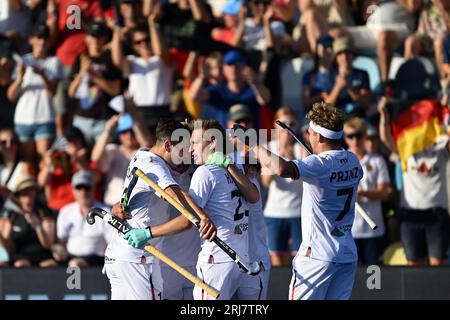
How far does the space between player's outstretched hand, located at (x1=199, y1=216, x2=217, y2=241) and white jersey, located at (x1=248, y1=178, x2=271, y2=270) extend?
2.64ft

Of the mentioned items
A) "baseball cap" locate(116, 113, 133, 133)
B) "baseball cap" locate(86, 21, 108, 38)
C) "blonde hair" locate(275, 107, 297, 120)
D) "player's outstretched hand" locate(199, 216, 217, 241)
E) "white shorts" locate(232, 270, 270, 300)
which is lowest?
"white shorts" locate(232, 270, 270, 300)

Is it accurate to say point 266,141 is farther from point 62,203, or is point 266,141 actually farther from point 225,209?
point 225,209

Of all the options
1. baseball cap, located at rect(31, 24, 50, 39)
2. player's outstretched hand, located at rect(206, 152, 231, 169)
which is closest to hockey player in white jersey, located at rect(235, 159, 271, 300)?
player's outstretched hand, located at rect(206, 152, 231, 169)

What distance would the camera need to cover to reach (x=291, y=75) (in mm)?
15531

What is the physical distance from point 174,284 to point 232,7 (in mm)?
5766

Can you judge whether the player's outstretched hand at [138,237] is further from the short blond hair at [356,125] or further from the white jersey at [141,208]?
the short blond hair at [356,125]

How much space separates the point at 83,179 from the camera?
47.5ft

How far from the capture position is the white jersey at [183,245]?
36.6ft

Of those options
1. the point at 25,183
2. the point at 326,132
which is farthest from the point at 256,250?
the point at 25,183

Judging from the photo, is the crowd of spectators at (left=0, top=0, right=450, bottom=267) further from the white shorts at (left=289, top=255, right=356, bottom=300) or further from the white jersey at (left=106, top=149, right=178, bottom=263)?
the white jersey at (left=106, top=149, right=178, bottom=263)

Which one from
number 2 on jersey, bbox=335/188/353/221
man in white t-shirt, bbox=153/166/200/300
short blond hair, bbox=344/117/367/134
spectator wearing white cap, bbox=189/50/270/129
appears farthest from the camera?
spectator wearing white cap, bbox=189/50/270/129

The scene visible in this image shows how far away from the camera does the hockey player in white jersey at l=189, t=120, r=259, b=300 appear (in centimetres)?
1047

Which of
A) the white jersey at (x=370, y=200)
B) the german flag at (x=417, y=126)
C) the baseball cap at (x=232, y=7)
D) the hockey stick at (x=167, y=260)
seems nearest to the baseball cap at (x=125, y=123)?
the baseball cap at (x=232, y=7)
